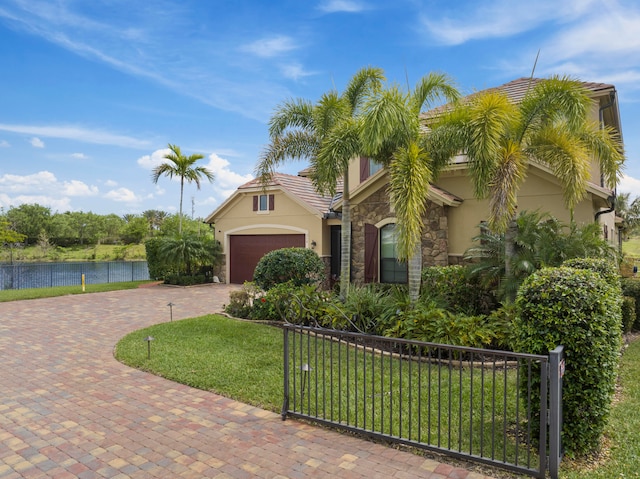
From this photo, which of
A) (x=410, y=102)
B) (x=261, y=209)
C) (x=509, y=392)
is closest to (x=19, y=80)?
(x=261, y=209)

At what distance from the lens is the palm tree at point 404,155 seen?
24.9ft

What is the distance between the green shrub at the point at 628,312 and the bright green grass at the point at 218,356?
7221mm

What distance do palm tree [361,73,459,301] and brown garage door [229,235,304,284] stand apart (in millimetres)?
9118

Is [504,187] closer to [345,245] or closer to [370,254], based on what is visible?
[345,245]

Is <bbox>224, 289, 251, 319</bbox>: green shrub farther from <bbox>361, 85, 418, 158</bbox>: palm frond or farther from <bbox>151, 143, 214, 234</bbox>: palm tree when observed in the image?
<bbox>151, 143, 214, 234</bbox>: palm tree

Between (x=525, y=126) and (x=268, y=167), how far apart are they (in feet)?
19.9

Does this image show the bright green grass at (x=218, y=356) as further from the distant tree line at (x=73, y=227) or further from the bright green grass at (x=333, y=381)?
the distant tree line at (x=73, y=227)

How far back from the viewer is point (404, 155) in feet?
26.0

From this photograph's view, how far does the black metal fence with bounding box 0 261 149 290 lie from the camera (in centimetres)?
1805

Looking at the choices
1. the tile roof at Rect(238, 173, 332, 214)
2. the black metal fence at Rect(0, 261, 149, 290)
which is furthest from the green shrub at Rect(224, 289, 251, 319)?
the black metal fence at Rect(0, 261, 149, 290)

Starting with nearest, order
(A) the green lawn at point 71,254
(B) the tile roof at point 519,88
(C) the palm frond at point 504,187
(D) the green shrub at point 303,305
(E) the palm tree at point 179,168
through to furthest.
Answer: (C) the palm frond at point 504,187 → (D) the green shrub at point 303,305 → (B) the tile roof at point 519,88 → (E) the palm tree at point 179,168 → (A) the green lawn at point 71,254

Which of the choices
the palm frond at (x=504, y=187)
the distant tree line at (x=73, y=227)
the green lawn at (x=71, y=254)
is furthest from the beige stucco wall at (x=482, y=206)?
the distant tree line at (x=73, y=227)

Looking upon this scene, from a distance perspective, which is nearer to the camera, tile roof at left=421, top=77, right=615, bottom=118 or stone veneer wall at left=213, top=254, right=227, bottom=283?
tile roof at left=421, top=77, right=615, bottom=118

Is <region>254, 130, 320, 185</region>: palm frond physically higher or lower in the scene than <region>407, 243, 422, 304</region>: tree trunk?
higher
